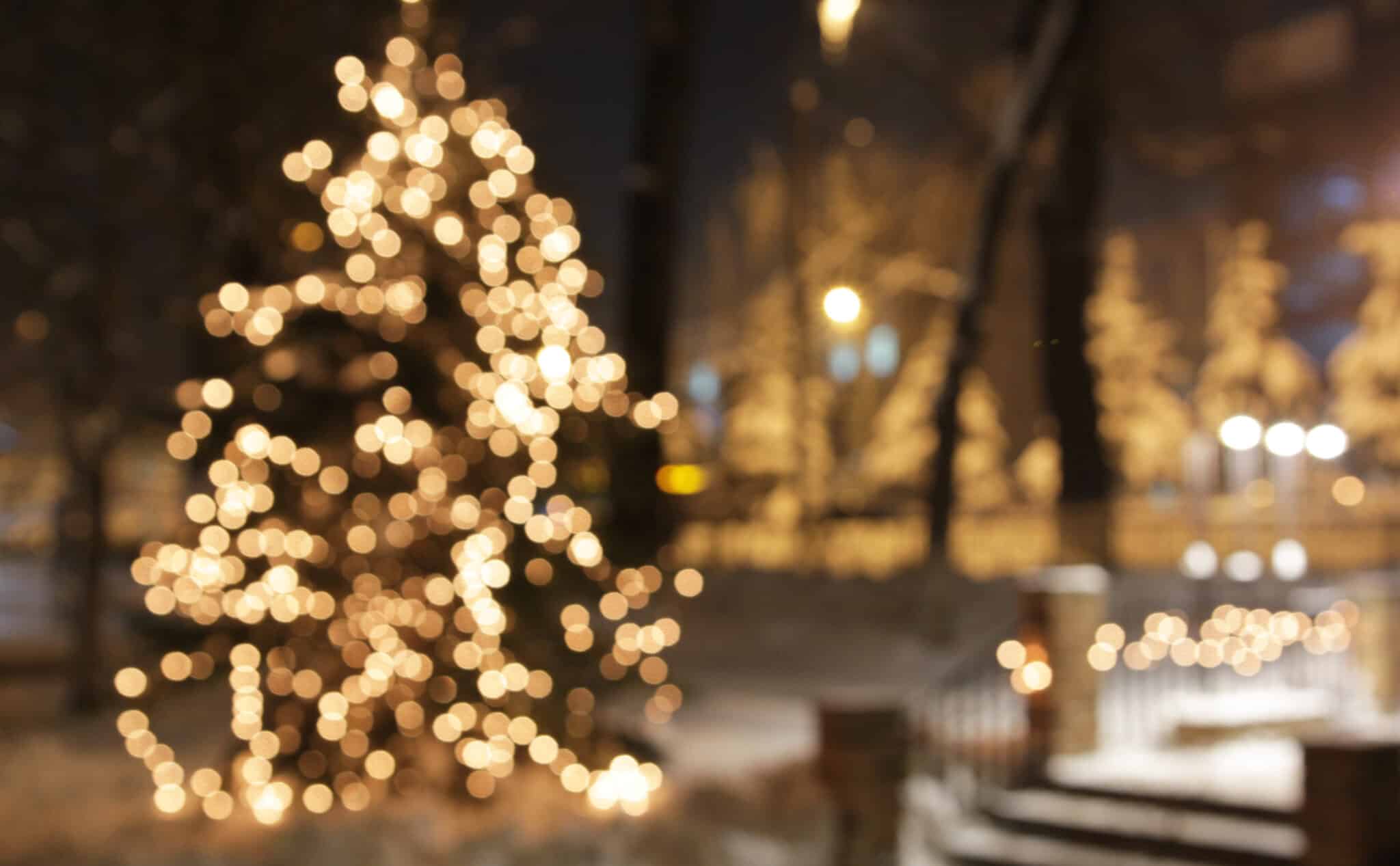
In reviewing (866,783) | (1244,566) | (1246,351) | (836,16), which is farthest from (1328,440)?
(1246,351)

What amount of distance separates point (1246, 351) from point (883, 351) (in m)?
9.02

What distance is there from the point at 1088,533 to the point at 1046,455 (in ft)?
58.4

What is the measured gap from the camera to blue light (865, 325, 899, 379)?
34.6m

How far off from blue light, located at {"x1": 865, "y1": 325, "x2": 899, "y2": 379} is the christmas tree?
81.3ft

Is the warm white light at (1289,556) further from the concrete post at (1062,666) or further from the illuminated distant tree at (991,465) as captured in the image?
the concrete post at (1062,666)

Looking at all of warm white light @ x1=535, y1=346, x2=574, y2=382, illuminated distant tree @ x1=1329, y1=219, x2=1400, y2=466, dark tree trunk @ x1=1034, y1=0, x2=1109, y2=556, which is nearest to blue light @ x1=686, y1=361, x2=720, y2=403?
illuminated distant tree @ x1=1329, y1=219, x2=1400, y2=466

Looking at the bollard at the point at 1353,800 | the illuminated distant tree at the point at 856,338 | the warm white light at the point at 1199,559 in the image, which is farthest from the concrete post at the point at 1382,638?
the illuminated distant tree at the point at 856,338

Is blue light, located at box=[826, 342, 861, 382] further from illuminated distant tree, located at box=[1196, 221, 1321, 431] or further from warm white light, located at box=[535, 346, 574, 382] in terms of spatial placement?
warm white light, located at box=[535, 346, 574, 382]

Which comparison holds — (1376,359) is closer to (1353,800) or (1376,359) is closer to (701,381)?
(701,381)

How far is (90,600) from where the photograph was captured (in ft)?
42.2

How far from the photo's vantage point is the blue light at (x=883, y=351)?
34562mm

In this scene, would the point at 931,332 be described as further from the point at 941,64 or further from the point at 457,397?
the point at 457,397

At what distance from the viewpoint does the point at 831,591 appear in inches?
695

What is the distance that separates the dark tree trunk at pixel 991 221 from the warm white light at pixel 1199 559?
11.7 feet
